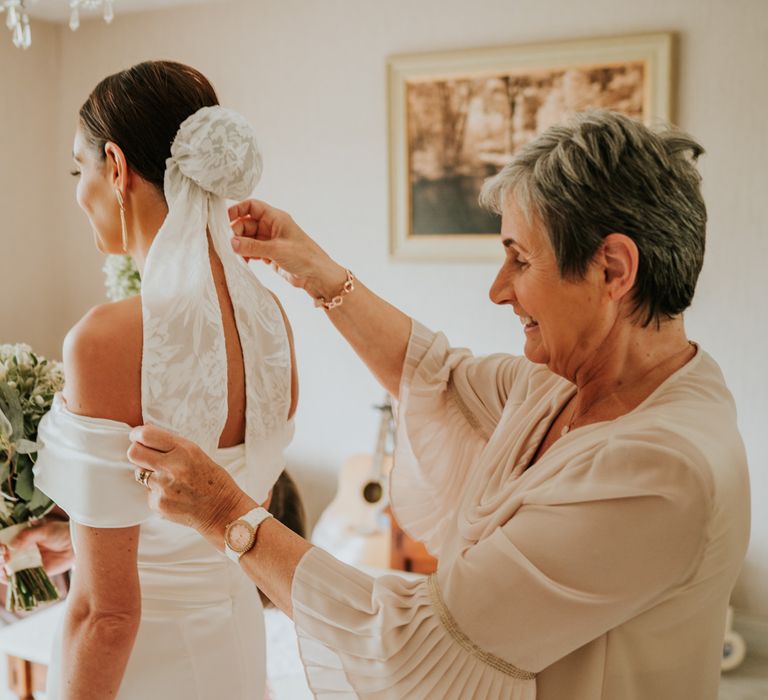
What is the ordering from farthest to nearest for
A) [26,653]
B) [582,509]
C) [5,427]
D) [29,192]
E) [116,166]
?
[29,192] → [26,653] → [5,427] → [116,166] → [582,509]

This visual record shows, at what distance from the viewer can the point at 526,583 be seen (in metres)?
0.93

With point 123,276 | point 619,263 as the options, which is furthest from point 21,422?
point 123,276

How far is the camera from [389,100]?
335 centimetres

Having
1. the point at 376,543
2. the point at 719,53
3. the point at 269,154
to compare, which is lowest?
the point at 376,543

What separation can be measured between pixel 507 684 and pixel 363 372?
2.62 metres

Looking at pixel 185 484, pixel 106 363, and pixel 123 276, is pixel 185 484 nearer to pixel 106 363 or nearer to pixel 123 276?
pixel 106 363

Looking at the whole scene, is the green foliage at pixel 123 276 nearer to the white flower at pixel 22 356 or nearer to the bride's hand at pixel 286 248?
the white flower at pixel 22 356

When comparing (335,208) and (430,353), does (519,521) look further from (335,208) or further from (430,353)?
(335,208)

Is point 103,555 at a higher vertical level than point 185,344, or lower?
lower

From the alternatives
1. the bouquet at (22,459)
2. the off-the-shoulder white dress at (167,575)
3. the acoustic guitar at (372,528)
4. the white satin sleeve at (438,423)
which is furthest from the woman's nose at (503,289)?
the acoustic guitar at (372,528)

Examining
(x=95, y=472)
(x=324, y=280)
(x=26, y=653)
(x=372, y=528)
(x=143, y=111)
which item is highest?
(x=143, y=111)

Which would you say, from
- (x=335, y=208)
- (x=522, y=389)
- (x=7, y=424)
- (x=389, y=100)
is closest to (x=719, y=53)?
(x=389, y=100)

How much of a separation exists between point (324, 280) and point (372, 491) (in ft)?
5.97

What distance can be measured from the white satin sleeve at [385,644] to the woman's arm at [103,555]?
0.30m
